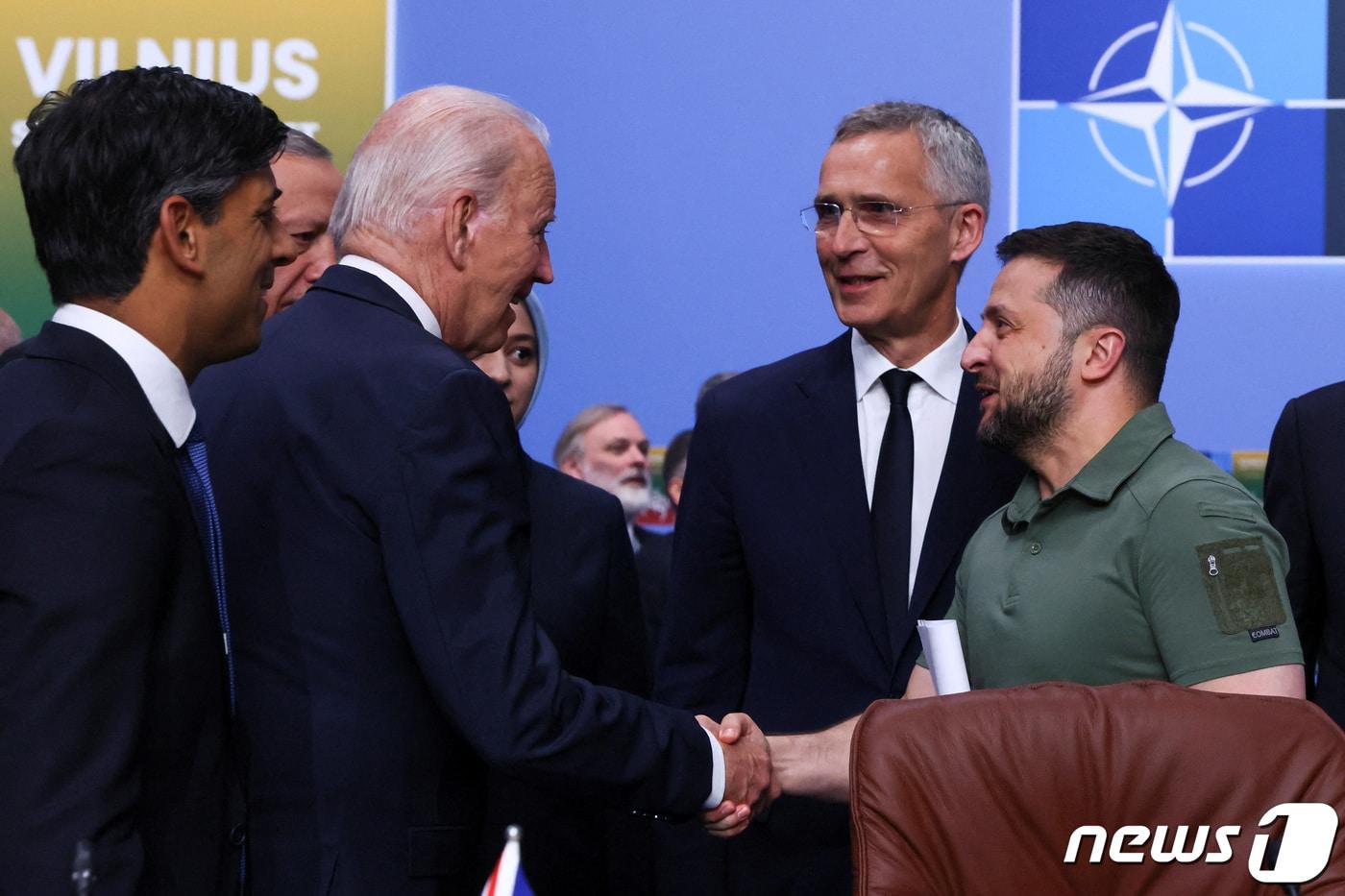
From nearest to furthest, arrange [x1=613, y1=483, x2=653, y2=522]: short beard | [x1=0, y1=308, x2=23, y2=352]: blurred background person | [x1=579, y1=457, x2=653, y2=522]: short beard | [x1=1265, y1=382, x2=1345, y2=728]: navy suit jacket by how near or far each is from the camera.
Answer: [x1=1265, y1=382, x2=1345, y2=728]: navy suit jacket → [x1=0, y1=308, x2=23, y2=352]: blurred background person → [x1=579, y1=457, x2=653, y2=522]: short beard → [x1=613, y1=483, x2=653, y2=522]: short beard

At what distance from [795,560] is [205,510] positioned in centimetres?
120

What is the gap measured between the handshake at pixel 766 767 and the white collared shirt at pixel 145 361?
0.99 meters

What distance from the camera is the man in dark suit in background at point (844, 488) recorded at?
276cm

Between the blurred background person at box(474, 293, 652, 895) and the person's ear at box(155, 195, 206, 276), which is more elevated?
the person's ear at box(155, 195, 206, 276)

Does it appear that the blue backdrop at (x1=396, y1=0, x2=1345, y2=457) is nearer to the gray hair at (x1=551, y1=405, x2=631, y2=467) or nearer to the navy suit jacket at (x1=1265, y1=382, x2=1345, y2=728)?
the gray hair at (x1=551, y1=405, x2=631, y2=467)

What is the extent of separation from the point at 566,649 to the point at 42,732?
37.3 inches

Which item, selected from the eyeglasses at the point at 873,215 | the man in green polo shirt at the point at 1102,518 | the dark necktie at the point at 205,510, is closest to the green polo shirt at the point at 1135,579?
the man in green polo shirt at the point at 1102,518

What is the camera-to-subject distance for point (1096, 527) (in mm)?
2361

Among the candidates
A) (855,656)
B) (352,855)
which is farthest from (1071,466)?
(352,855)

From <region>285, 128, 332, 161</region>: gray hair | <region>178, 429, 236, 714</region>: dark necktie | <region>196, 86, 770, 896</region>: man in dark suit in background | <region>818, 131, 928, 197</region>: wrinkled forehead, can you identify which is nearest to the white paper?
<region>196, 86, 770, 896</region>: man in dark suit in background

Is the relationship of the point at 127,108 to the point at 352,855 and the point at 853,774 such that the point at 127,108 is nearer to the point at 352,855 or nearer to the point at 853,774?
the point at 352,855

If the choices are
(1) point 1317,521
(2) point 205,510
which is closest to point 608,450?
(1) point 1317,521

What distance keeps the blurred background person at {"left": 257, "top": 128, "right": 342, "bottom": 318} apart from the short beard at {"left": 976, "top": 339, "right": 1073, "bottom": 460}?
1.25m

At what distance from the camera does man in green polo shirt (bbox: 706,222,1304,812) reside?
221cm
